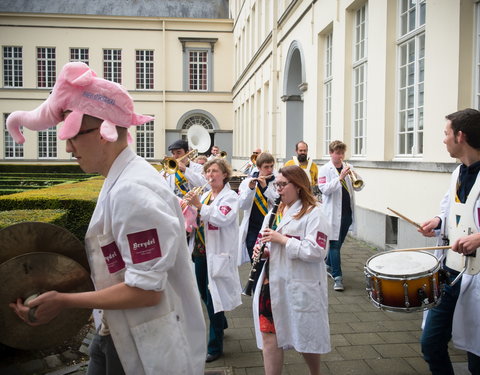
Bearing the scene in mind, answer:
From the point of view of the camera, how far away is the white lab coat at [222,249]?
15.5 feet

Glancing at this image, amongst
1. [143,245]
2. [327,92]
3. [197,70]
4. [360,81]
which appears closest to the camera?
[143,245]

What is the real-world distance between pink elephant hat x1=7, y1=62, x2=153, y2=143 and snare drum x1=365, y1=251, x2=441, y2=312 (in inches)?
79.8

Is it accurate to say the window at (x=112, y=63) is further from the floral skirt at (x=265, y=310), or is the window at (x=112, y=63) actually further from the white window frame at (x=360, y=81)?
the floral skirt at (x=265, y=310)

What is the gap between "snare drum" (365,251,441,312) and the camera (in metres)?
3.09

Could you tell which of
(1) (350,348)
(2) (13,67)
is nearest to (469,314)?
(1) (350,348)

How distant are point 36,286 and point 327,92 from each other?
1191cm

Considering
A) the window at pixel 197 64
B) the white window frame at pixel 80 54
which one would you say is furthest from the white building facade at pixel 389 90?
the white window frame at pixel 80 54

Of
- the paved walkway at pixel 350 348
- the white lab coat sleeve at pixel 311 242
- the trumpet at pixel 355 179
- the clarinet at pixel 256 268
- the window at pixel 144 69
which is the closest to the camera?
the white lab coat sleeve at pixel 311 242

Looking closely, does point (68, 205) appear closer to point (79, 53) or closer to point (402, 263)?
point (402, 263)

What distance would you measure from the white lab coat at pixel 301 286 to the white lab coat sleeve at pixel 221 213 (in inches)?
43.8

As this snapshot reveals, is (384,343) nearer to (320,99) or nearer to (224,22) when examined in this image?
(320,99)

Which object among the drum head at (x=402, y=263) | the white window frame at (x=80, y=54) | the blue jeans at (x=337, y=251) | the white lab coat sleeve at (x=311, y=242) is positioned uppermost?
the white window frame at (x=80, y=54)

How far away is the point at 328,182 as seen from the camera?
736cm

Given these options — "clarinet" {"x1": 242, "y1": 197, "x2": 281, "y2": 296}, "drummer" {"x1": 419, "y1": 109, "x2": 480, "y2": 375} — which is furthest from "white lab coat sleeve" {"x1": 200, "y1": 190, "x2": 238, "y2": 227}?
"drummer" {"x1": 419, "y1": 109, "x2": 480, "y2": 375}
